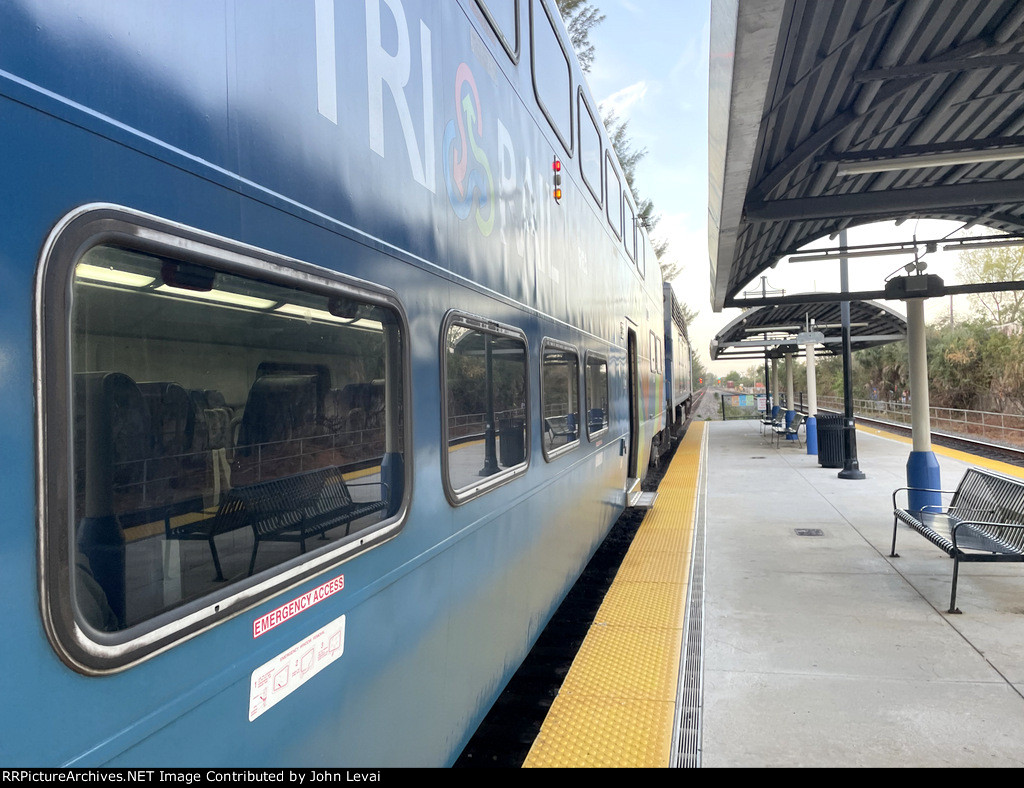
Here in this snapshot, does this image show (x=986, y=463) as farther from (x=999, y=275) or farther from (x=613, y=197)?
(x=999, y=275)

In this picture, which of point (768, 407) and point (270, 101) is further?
point (768, 407)

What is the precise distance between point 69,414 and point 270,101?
0.88 meters

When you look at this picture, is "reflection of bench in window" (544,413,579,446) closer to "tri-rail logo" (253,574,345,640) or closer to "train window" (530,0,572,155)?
"train window" (530,0,572,155)

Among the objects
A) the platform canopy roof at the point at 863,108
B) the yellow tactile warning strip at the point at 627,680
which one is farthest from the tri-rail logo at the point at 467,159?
the yellow tactile warning strip at the point at 627,680

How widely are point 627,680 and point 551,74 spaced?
3.66 m

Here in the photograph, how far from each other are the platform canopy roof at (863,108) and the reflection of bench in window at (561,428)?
219 cm

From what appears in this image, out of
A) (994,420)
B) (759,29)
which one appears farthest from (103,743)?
(994,420)

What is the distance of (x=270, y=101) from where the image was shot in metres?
1.62

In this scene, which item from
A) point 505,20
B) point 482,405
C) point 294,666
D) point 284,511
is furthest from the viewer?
point 505,20

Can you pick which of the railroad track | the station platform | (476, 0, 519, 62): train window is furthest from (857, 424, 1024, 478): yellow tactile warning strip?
(476, 0, 519, 62): train window

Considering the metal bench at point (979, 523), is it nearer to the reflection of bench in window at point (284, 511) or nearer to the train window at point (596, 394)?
the train window at point (596, 394)

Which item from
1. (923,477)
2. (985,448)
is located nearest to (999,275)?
(985,448)

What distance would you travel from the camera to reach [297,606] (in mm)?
1676

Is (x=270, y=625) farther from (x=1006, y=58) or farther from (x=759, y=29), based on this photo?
(x=1006, y=58)
